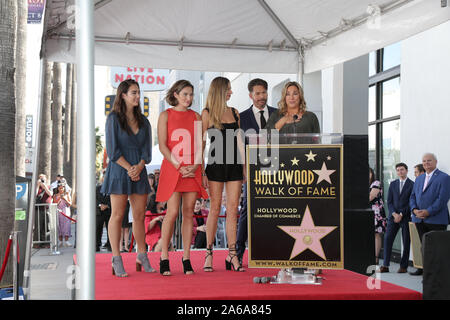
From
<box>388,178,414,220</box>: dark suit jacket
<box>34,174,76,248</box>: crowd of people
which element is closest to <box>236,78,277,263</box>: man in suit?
<box>388,178,414,220</box>: dark suit jacket

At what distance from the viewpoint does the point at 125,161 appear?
5.19 meters

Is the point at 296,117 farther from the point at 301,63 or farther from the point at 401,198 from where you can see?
the point at 401,198

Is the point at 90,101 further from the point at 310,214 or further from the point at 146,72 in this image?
the point at 146,72

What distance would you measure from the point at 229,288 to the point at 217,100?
181 centimetres

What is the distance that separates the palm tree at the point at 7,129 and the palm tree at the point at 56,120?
18266mm

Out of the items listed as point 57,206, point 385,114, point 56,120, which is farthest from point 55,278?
point 56,120

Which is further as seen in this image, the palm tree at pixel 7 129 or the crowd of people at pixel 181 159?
the palm tree at pixel 7 129

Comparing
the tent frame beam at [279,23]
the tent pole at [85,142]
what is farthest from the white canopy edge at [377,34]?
the tent pole at [85,142]

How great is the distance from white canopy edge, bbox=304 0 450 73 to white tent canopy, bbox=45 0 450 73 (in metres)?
0.01

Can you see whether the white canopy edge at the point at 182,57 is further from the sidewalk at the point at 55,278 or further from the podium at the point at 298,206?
the podium at the point at 298,206

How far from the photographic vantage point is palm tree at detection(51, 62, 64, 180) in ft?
80.5

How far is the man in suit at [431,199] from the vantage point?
891 cm

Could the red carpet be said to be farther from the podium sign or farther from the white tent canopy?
the white tent canopy
